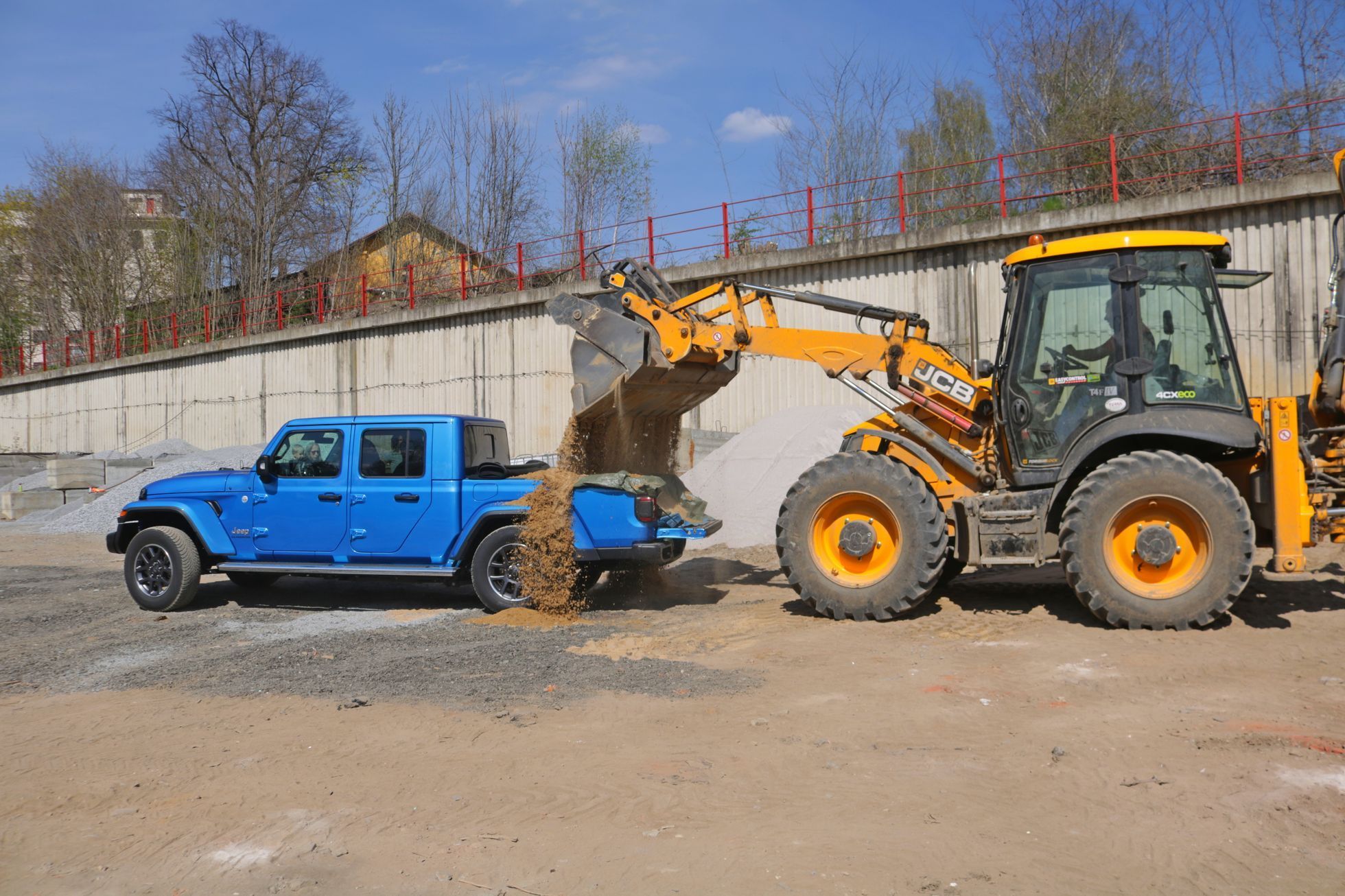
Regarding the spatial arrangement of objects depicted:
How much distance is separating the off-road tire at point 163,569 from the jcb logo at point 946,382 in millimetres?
7196

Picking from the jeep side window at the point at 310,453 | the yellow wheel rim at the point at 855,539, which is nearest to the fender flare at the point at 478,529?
the jeep side window at the point at 310,453

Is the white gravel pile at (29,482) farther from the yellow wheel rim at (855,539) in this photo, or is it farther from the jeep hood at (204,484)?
the yellow wheel rim at (855,539)

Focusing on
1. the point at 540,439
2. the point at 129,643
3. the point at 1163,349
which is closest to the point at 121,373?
the point at 540,439

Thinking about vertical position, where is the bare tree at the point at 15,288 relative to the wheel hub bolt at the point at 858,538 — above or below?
above

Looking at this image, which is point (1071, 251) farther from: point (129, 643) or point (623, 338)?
point (129, 643)

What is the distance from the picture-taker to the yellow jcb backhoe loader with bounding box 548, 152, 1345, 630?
25.6 ft

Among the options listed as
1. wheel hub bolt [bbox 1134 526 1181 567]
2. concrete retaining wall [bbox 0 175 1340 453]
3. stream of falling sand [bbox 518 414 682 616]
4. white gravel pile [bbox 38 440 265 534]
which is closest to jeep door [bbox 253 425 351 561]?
stream of falling sand [bbox 518 414 682 616]

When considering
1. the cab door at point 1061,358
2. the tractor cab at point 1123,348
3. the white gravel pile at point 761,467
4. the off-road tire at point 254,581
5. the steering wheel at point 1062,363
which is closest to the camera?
the tractor cab at point 1123,348

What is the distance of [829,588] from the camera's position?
881cm

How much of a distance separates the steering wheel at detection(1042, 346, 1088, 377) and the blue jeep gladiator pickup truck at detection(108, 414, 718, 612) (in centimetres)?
338

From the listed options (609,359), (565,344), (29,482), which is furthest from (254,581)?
(29,482)

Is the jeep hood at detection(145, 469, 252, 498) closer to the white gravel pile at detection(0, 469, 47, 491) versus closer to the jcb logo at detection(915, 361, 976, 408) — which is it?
the jcb logo at detection(915, 361, 976, 408)

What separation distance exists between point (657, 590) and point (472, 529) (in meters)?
2.24

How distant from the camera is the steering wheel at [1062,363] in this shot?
8.24 meters
